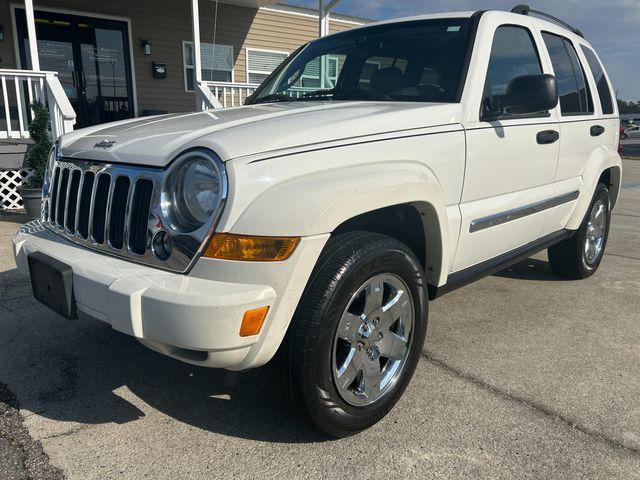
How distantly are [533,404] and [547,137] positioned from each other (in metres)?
1.69

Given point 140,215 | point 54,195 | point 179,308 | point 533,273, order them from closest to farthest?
point 179,308, point 140,215, point 54,195, point 533,273

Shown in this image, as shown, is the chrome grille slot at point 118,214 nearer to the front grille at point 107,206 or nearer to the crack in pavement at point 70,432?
the front grille at point 107,206

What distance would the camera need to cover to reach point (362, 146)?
2197 millimetres

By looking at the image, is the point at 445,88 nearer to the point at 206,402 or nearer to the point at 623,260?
the point at 206,402

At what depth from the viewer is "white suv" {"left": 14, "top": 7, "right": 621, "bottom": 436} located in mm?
1865

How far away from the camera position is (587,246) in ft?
15.1

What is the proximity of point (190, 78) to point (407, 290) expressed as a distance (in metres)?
10.5

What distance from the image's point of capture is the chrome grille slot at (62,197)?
2.60 m

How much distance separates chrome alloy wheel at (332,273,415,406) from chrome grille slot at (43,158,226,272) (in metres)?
0.71

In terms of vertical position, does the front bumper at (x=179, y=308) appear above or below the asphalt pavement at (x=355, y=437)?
above

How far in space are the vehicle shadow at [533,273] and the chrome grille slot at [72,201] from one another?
357cm

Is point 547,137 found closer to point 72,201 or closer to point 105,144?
point 105,144

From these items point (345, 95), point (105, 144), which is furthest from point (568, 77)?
point (105, 144)

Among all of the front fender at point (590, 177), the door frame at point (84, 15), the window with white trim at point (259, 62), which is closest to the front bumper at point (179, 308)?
the front fender at point (590, 177)
